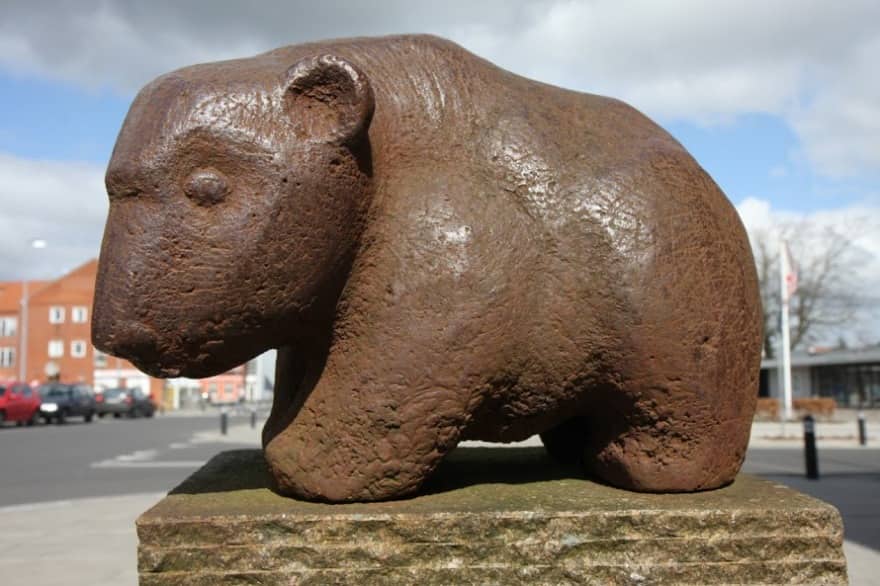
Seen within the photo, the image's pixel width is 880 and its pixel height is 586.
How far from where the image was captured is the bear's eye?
2668 millimetres

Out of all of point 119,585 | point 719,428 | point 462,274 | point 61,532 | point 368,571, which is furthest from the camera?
point 61,532

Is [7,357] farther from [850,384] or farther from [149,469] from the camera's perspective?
[850,384]

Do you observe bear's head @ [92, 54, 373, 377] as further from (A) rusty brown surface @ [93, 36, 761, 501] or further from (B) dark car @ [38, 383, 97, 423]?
(B) dark car @ [38, 383, 97, 423]

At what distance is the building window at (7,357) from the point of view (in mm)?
45531

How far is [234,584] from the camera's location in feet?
8.85

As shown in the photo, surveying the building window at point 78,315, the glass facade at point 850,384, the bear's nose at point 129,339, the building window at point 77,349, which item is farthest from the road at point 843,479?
the building window at point 77,349

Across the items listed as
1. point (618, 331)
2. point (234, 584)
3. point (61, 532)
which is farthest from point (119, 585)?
point (618, 331)

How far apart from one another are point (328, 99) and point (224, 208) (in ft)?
1.82

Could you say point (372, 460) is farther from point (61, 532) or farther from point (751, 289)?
point (61, 532)

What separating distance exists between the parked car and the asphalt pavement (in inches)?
355

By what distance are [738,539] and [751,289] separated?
1.07 metres

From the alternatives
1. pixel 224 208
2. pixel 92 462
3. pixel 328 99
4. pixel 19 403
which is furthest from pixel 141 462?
pixel 19 403

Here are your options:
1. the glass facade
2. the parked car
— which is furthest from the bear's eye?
the glass facade

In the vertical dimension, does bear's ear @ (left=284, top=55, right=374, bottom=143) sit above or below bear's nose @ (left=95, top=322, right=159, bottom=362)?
above
